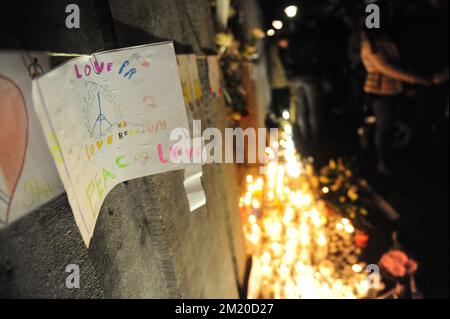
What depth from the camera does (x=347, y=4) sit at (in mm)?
9797

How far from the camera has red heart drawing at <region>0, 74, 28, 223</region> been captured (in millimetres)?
1254

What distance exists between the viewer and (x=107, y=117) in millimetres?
1763

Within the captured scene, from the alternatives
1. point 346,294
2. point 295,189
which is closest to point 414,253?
point 346,294

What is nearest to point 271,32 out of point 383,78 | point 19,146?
point 383,78

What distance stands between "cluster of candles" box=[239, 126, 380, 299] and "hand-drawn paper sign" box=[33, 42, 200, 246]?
427 cm

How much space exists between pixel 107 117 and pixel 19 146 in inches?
20.3

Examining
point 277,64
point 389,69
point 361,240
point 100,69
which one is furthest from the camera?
point 277,64

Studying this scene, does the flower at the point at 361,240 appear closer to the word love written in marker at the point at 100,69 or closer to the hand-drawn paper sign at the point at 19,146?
the word love written in marker at the point at 100,69

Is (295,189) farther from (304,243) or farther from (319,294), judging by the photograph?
(319,294)

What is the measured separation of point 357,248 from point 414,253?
3.36ft

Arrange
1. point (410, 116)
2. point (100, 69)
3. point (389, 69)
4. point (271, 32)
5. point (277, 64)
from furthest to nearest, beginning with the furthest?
point (271, 32) → point (277, 64) → point (410, 116) → point (389, 69) → point (100, 69)

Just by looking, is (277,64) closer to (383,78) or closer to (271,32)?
(271,32)

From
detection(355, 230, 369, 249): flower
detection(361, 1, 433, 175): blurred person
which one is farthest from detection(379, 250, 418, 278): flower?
detection(361, 1, 433, 175): blurred person

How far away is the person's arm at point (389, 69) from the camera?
707 cm
